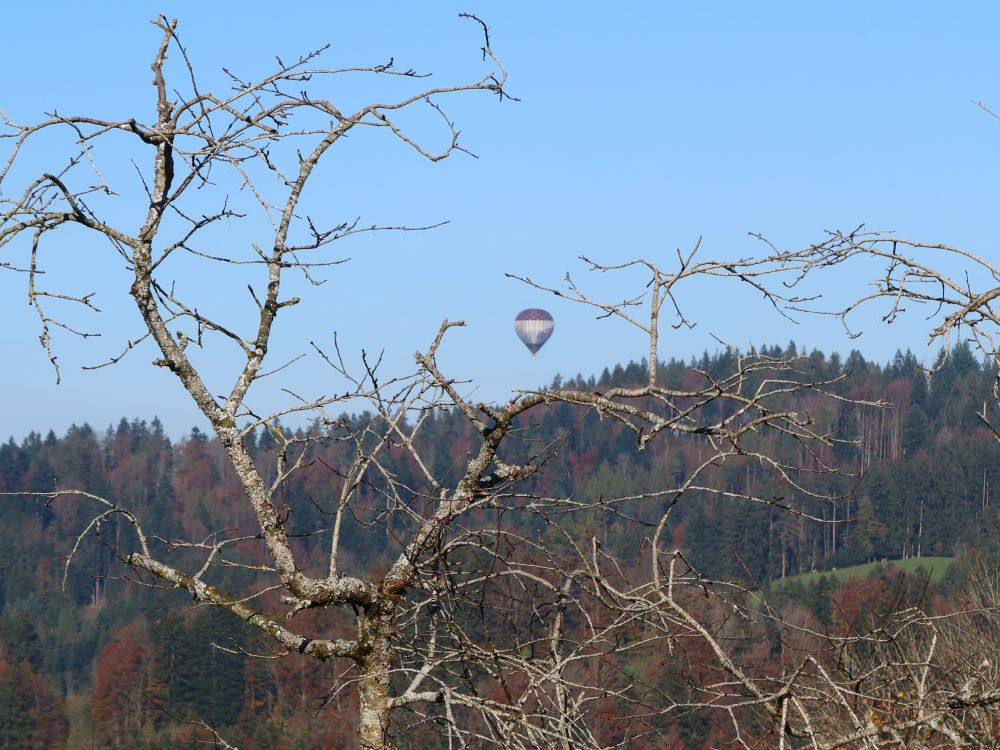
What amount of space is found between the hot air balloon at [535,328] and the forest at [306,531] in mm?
5838

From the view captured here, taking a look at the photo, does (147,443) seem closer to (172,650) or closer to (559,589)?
(172,650)

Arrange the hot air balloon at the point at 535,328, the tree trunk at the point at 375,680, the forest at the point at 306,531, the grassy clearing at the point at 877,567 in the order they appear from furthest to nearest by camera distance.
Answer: the hot air balloon at the point at 535,328
the grassy clearing at the point at 877,567
the forest at the point at 306,531
the tree trunk at the point at 375,680

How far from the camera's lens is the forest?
5812 centimetres

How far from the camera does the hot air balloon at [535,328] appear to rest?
9538 cm

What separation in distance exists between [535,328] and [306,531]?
52.8 meters

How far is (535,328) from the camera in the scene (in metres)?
95.8

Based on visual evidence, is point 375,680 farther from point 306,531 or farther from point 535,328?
point 535,328

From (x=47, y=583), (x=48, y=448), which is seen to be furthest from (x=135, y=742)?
(x=48, y=448)

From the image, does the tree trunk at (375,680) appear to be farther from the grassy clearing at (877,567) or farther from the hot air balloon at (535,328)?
the hot air balloon at (535,328)

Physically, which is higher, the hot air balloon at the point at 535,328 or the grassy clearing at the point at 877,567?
the hot air balloon at the point at 535,328

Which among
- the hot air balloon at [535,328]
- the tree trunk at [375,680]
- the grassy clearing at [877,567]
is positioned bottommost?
the grassy clearing at [877,567]

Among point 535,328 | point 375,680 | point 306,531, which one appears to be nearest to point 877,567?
point 535,328

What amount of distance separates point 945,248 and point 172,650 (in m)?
63.8

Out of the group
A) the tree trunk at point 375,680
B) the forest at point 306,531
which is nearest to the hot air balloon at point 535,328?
the forest at point 306,531
